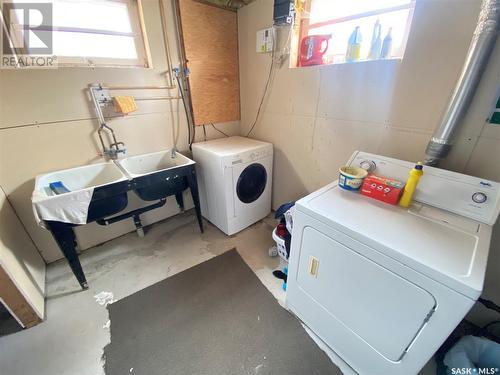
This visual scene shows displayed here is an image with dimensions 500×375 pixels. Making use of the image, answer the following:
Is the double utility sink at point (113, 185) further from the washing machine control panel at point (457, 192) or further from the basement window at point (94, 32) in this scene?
the washing machine control panel at point (457, 192)

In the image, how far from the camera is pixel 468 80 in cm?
101

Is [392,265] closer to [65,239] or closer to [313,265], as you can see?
[313,265]

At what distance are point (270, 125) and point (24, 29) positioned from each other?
2004mm

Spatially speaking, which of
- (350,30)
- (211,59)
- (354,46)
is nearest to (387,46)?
(354,46)

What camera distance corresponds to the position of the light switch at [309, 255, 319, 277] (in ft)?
3.58

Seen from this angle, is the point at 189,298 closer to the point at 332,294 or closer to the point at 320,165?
the point at 332,294

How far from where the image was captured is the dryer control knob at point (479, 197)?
3.19 ft

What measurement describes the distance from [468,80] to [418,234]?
802 millimetres

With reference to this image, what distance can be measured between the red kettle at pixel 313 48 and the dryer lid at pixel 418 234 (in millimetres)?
1217

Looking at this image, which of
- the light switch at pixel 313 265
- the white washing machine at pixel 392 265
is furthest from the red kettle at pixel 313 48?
the light switch at pixel 313 265

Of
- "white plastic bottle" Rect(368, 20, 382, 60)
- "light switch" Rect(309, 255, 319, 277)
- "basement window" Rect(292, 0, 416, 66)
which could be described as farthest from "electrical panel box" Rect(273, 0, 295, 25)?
"light switch" Rect(309, 255, 319, 277)

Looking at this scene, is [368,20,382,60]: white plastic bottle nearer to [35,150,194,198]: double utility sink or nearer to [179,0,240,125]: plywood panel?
[179,0,240,125]: plywood panel

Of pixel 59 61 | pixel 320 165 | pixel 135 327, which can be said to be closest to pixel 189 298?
pixel 135 327

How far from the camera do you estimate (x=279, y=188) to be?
7.89 ft
